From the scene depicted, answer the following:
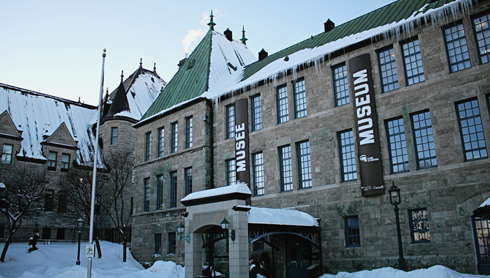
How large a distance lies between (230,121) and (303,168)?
663cm

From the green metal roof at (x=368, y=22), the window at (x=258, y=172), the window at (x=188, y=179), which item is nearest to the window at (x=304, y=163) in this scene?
the window at (x=258, y=172)

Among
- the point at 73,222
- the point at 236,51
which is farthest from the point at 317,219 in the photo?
the point at 73,222

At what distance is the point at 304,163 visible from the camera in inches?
867

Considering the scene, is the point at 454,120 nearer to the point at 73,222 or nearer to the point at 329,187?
the point at 329,187

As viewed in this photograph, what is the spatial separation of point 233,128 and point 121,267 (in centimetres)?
1180

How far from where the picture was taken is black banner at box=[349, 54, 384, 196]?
18828mm

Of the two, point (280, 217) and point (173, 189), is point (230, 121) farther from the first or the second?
point (280, 217)

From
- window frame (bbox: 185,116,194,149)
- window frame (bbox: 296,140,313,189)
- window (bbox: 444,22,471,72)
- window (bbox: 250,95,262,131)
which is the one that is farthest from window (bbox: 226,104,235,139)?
window (bbox: 444,22,471,72)

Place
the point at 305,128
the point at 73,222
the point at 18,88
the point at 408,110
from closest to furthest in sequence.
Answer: the point at 408,110, the point at 305,128, the point at 73,222, the point at 18,88

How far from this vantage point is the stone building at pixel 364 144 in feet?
55.4

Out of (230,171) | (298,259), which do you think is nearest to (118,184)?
(230,171)

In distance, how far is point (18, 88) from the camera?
4688 centimetres

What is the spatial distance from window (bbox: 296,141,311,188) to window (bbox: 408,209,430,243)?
18.1ft

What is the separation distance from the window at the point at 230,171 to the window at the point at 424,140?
432 inches
